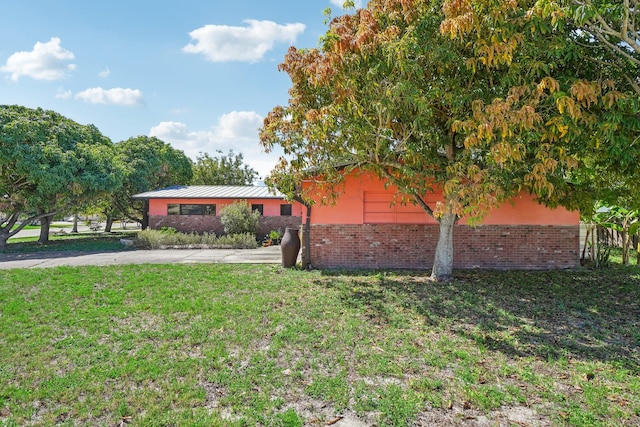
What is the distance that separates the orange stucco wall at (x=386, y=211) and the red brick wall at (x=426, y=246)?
161 millimetres

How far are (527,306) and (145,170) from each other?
2428 cm

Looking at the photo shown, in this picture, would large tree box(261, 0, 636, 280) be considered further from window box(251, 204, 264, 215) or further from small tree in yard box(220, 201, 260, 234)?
window box(251, 204, 264, 215)

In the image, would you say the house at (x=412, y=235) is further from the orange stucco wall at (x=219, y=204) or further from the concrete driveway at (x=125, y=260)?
the orange stucco wall at (x=219, y=204)

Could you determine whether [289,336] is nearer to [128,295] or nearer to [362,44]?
[128,295]

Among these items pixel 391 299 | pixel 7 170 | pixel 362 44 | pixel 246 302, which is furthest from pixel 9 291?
pixel 7 170

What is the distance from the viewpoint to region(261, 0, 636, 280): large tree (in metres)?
5.19

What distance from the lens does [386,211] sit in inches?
415

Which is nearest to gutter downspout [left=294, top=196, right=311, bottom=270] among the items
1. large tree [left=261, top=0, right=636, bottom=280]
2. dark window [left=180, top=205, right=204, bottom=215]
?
large tree [left=261, top=0, right=636, bottom=280]

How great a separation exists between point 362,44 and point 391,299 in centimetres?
473

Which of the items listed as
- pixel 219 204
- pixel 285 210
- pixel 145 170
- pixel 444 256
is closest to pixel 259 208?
pixel 285 210

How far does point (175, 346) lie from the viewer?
15.5 ft

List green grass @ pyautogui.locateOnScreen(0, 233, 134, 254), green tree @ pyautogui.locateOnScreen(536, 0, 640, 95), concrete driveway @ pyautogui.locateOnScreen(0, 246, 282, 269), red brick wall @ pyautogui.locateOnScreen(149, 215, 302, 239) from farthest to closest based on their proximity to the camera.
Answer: red brick wall @ pyautogui.locateOnScreen(149, 215, 302, 239)
green grass @ pyautogui.locateOnScreen(0, 233, 134, 254)
concrete driveway @ pyautogui.locateOnScreen(0, 246, 282, 269)
green tree @ pyautogui.locateOnScreen(536, 0, 640, 95)

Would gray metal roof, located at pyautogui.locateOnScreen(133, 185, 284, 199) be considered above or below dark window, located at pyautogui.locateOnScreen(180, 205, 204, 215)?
above

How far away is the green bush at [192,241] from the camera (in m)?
16.5
